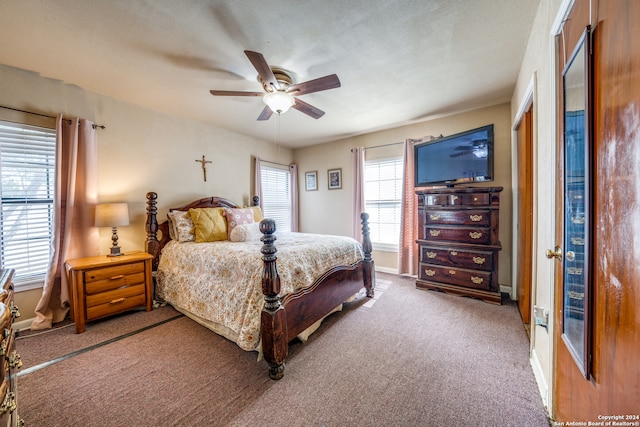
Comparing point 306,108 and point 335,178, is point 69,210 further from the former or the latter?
point 335,178

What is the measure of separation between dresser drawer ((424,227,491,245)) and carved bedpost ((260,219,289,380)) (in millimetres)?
2366

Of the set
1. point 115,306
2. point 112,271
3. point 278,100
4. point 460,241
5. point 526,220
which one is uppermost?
point 278,100

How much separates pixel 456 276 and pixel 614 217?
2.60 m

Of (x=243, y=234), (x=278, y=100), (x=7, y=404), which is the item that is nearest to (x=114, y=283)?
(x=243, y=234)

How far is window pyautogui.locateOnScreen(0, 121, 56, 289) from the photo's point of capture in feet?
7.52

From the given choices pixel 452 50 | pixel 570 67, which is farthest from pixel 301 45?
pixel 570 67

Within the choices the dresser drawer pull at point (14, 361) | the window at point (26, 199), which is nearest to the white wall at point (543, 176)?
the dresser drawer pull at point (14, 361)

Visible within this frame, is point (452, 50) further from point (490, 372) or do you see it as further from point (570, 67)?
point (490, 372)

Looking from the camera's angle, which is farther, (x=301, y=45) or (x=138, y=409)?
(x=301, y=45)

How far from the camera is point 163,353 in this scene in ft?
6.52

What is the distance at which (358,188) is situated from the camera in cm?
432

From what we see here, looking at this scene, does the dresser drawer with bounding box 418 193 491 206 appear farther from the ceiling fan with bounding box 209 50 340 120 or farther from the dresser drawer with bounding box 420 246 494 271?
the ceiling fan with bounding box 209 50 340 120

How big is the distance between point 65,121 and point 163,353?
8.52 ft

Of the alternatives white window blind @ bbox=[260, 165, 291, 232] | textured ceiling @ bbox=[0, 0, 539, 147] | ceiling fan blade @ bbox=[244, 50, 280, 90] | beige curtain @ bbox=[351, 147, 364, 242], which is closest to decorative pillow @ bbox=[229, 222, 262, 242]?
white window blind @ bbox=[260, 165, 291, 232]
